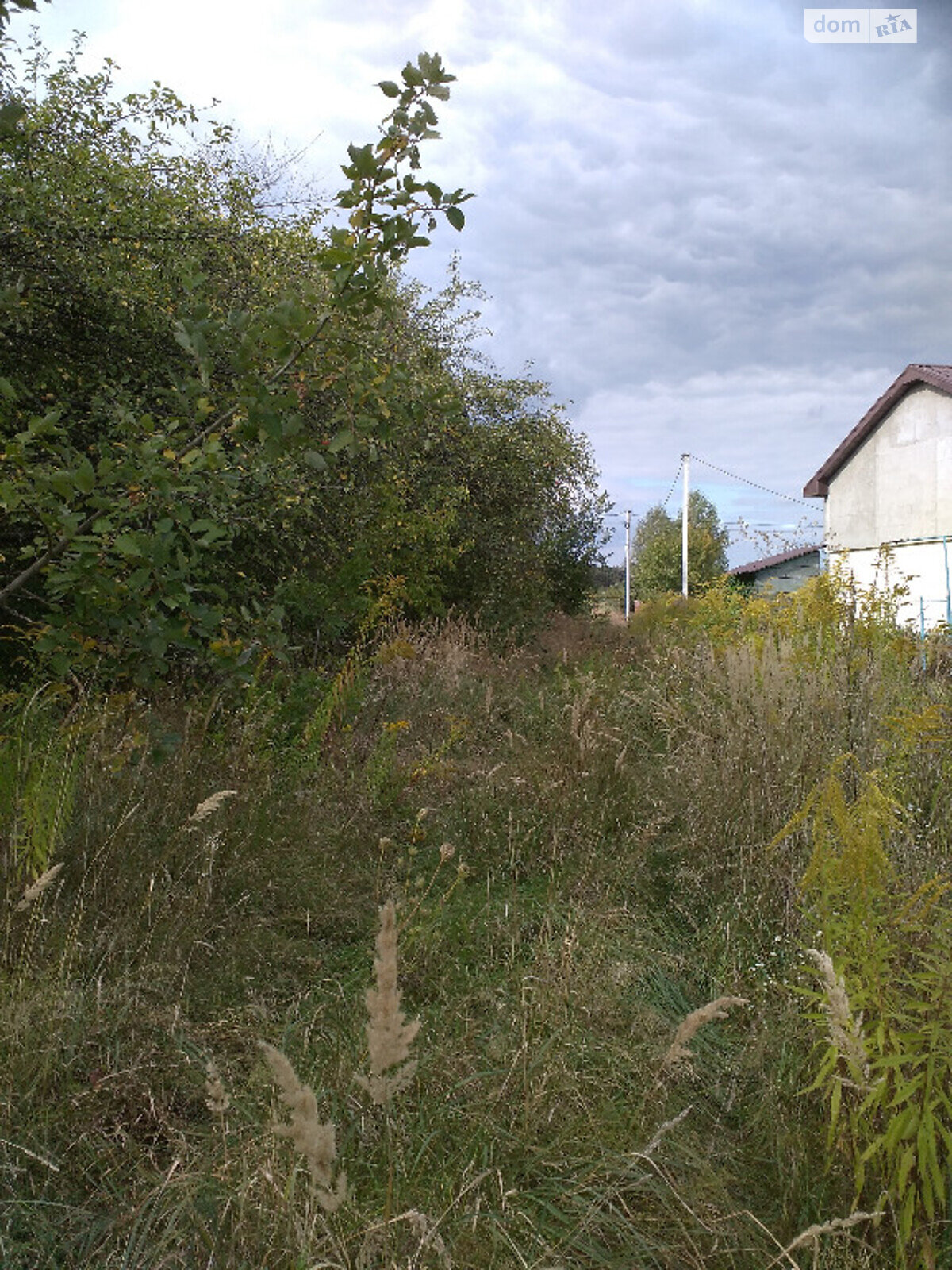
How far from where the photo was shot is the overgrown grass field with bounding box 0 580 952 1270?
1.66 m

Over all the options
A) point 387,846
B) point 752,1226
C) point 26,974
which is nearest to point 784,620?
point 387,846

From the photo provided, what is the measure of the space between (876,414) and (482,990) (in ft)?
68.3

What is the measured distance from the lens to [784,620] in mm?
5773

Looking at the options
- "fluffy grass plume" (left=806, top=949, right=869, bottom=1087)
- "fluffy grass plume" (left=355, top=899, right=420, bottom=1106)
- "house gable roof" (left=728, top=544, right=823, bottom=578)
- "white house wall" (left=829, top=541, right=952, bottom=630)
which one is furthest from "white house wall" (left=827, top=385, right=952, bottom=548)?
"fluffy grass plume" (left=355, top=899, right=420, bottom=1106)

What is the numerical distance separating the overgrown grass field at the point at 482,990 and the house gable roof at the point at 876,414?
16516 mm

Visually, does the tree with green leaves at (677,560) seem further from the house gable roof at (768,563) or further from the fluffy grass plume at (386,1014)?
the fluffy grass plume at (386,1014)

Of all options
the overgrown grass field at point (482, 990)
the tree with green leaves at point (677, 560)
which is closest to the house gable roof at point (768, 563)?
the tree with green leaves at point (677, 560)

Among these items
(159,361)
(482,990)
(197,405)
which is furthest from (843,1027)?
(159,361)

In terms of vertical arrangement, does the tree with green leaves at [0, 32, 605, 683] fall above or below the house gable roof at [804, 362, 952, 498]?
below

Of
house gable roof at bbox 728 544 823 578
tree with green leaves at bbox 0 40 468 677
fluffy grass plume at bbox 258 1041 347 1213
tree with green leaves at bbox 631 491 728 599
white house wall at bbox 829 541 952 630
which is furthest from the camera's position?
tree with green leaves at bbox 631 491 728 599

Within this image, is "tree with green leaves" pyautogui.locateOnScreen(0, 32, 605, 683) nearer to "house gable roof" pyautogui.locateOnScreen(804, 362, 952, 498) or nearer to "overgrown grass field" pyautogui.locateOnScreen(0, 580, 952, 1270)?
"overgrown grass field" pyautogui.locateOnScreen(0, 580, 952, 1270)

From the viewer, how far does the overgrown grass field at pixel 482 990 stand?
166 cm

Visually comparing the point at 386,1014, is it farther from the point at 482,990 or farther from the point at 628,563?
the point at 628,563

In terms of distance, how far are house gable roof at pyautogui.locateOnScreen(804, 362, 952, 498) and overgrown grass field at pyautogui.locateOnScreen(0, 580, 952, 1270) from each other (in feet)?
54.2
